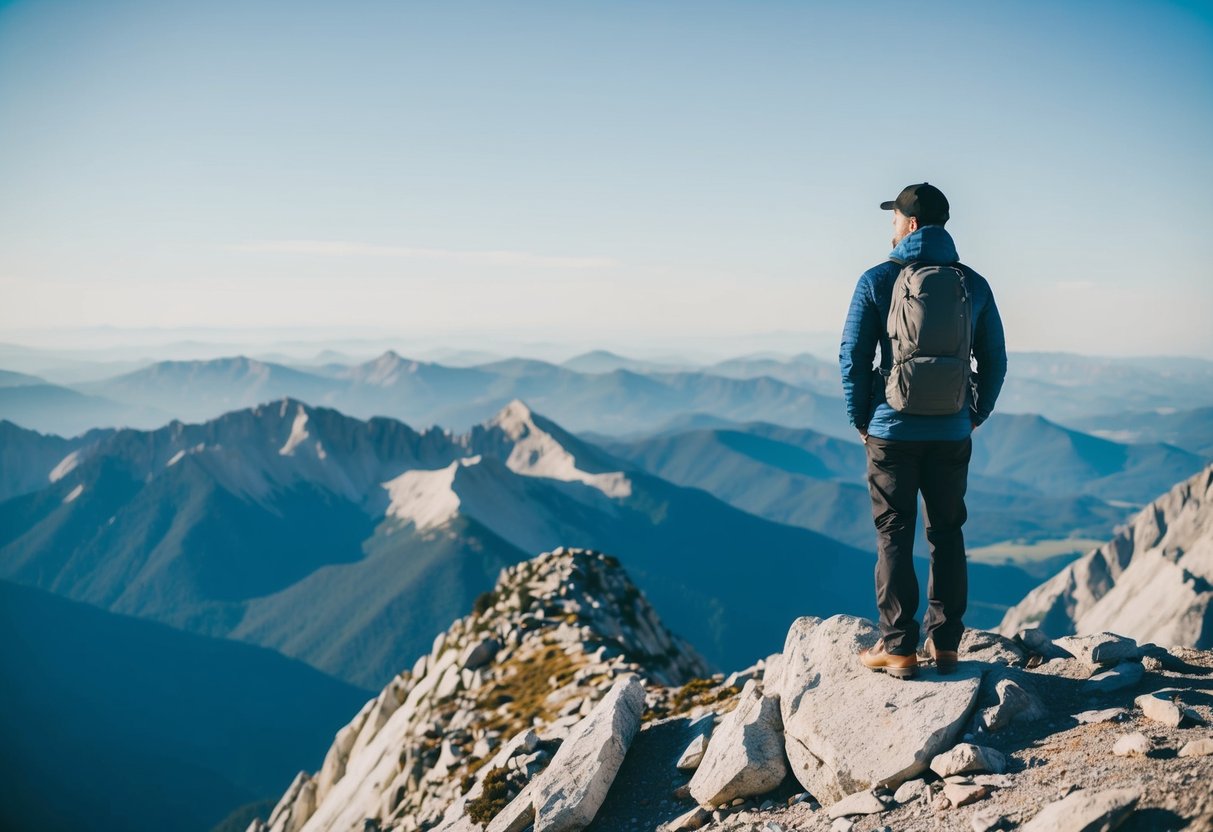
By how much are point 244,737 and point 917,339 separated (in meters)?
213

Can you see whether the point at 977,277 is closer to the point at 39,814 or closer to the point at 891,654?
the point at 891,654

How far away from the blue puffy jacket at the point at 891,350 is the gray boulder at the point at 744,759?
5.16 metres

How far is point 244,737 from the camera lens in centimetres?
18575

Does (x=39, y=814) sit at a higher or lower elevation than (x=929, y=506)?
lower

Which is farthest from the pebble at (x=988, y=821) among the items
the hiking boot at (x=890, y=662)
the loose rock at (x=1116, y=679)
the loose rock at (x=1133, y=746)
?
the loose rock at (x=1116, y=679)

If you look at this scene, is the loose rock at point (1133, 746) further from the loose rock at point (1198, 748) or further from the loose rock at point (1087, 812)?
the loose rock at point (1087, 812)

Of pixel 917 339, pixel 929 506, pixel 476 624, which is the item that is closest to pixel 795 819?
pixel 929 506

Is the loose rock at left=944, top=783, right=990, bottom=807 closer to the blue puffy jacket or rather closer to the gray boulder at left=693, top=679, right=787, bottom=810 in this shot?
the gray boulder at left=693, top=679, right=787, bottom=810

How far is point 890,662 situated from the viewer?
12.0 metres

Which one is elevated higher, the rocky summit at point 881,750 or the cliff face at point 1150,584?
the rocky summit at point 881,750

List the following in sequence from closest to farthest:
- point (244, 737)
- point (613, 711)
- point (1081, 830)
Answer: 1. point (1081, 830)
2. point (613, 711)
3. point (244, 737)

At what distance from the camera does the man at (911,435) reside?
11516mm

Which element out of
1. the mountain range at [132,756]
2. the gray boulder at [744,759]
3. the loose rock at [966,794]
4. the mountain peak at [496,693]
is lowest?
the mountain range at [132,756]

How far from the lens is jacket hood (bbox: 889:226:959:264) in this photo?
11.4 meters
